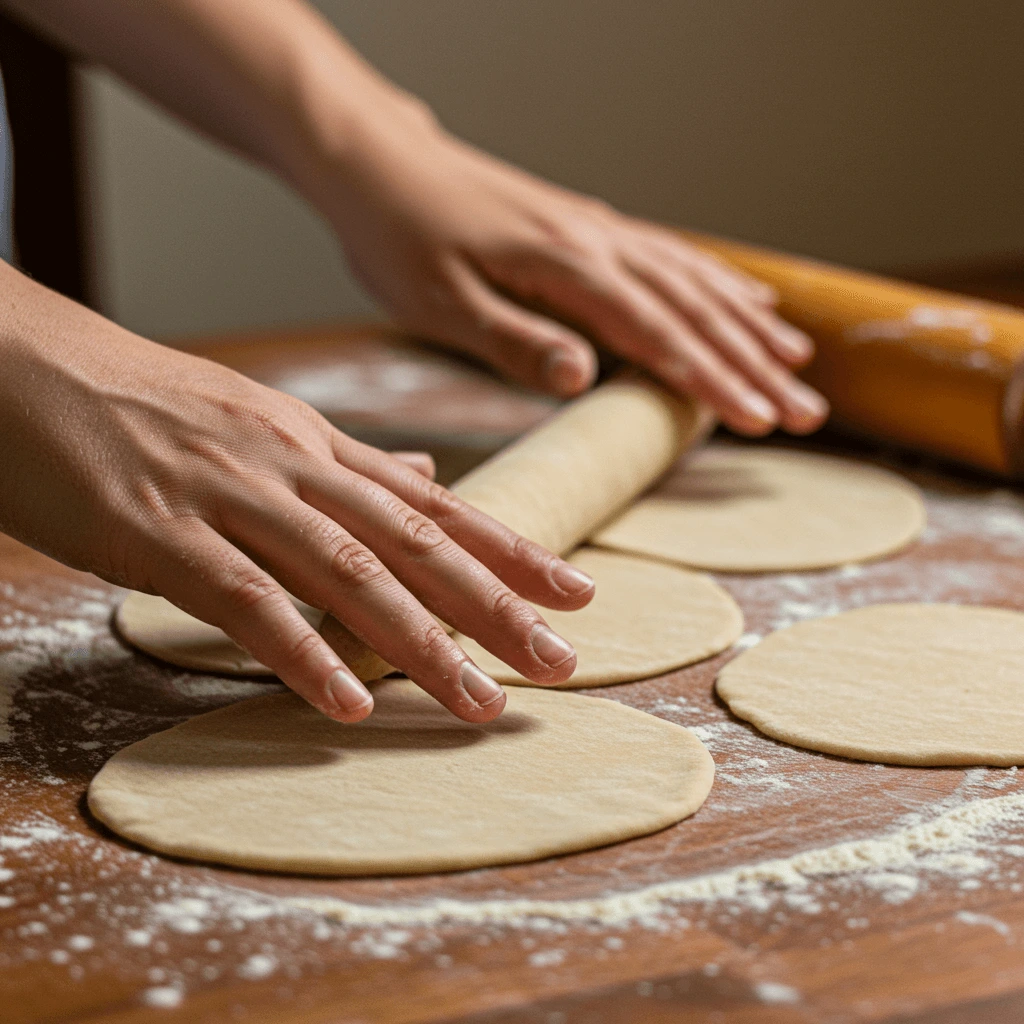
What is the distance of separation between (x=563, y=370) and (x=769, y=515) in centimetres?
35

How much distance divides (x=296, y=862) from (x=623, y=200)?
385 centimetres

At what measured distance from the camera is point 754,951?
843 mm

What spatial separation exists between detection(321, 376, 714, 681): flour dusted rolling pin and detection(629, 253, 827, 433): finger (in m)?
0.10

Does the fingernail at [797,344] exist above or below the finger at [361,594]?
above

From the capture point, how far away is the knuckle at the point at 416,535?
1106 millimetres

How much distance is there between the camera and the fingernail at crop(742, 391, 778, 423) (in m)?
1.91

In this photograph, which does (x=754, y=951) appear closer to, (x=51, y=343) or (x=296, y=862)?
(x=296, y=862)

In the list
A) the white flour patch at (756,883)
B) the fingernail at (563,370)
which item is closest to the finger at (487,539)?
the white flour patch at (756,883)

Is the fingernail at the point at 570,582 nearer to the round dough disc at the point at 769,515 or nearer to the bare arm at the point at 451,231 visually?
the round dough disc at the point at 769,515

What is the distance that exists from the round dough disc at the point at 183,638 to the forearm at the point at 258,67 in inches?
35.9

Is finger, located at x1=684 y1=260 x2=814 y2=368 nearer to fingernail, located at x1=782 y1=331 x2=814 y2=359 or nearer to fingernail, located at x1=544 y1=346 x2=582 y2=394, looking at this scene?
fingernail, located at x1=782 y1=331 x2=814 y2=359

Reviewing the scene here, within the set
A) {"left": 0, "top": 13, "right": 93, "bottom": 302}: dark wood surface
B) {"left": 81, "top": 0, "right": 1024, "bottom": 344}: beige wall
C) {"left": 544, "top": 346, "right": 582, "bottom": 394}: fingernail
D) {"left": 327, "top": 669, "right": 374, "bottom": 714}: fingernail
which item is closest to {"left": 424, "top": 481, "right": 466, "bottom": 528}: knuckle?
{"left": 327, "top": 669, "right": 374, "bottom": 714}: fingernail

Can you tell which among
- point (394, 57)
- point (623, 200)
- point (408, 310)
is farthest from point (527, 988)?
point (623, 200)

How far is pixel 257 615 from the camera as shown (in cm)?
104
